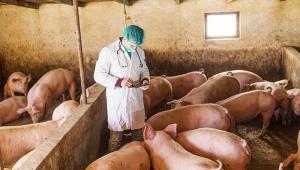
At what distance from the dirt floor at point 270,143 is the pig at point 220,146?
3.49 ft

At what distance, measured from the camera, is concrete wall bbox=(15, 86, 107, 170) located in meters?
3.15

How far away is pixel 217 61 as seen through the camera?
8.41 m

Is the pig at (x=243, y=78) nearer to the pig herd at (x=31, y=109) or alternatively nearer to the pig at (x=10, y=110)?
the pig herd at (x=31, y=109)

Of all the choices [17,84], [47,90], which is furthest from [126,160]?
[17,84]

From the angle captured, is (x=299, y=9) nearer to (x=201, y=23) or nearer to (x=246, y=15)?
(x=246, y=15)

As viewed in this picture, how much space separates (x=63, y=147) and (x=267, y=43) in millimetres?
6072

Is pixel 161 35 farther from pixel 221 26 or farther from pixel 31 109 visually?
pixel 31 109

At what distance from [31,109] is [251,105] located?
149 inches

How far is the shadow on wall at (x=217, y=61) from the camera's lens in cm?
827

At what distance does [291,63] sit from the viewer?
281 inches

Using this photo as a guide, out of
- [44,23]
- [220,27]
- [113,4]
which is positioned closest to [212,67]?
[220,27]

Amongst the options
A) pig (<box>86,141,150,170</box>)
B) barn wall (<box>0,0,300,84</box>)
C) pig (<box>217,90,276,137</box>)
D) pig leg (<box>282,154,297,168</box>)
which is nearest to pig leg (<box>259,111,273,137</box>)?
pig (<box>217,90,276,137</box>)

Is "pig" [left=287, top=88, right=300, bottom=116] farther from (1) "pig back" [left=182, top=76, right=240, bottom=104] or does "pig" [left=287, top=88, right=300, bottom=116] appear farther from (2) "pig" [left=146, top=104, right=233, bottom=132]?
(2) "pig" [left=146, top=104, right=233, bottom=132]

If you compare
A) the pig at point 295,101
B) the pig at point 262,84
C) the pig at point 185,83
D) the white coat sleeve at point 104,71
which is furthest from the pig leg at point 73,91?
the pig at point 295,101
